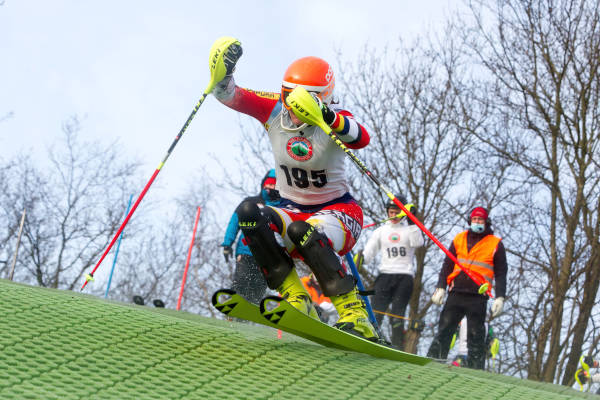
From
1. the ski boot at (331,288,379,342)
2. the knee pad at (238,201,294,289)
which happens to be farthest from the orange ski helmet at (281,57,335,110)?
the ski boot at (331,288,379,342)

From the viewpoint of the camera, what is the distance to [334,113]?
365 cm

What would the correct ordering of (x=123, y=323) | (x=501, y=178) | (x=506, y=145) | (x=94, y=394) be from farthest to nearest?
(x=501, y=178)
(x=506, y=145)
(x=123, y=323)
(x=94, y=394)

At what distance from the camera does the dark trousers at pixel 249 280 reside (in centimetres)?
658

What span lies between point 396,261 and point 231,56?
4428mm

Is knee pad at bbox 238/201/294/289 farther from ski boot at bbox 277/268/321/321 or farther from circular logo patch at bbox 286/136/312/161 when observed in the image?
circular logo patch at bbox 286/136/312/161

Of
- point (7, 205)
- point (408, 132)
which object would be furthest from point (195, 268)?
point (408, 132)

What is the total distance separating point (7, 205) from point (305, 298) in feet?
59.6

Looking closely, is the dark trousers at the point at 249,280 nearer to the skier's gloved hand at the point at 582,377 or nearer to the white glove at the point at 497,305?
the white glove at the point at 497,305

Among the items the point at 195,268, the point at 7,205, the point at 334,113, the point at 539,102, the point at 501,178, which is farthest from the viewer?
the point at 195,268

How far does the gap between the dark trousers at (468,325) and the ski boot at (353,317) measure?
3456 mm

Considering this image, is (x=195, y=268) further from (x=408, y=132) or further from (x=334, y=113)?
(x=334, y=113)

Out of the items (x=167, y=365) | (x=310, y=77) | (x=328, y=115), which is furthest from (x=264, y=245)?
(x=167, y=365)

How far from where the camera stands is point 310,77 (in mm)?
3791

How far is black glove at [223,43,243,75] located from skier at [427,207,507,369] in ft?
12.3
